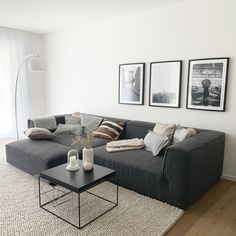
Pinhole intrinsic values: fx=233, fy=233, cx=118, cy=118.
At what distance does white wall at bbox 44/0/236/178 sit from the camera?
303 centimetres

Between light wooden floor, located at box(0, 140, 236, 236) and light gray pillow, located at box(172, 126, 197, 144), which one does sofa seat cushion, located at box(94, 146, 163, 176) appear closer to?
light gray pillow, located at box(172, 126, 197, 144)

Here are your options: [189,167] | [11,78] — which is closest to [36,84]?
[11,78]

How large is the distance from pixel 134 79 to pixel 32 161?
81.1 inches

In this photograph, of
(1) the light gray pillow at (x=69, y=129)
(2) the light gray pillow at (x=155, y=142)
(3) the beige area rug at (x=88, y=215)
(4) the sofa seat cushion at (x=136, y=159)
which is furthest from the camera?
(1) the light gray pillow at (x=69, y=129)

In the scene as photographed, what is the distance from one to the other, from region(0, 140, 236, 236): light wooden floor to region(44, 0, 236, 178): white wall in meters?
0.57

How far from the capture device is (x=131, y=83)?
4.01 m

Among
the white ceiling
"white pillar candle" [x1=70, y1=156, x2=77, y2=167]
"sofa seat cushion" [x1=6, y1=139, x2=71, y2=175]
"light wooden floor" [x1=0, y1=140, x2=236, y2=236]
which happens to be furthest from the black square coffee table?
the white ceiling

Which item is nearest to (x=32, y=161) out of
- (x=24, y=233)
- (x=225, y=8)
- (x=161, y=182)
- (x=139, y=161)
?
(x=24, y=233)

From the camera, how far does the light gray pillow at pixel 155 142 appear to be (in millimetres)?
2939

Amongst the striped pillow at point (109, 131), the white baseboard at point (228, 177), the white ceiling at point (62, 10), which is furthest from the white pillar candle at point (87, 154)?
the white ceiling at point (62, 10)

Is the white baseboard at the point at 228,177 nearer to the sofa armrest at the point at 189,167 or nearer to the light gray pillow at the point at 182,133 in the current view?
the sofa armrest at the point at 189,167

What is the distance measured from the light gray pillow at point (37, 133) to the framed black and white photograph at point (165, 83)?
5.69 ft

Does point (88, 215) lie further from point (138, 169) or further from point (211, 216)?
point (211, 216)

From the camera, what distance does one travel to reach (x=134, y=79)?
13.0 ft
